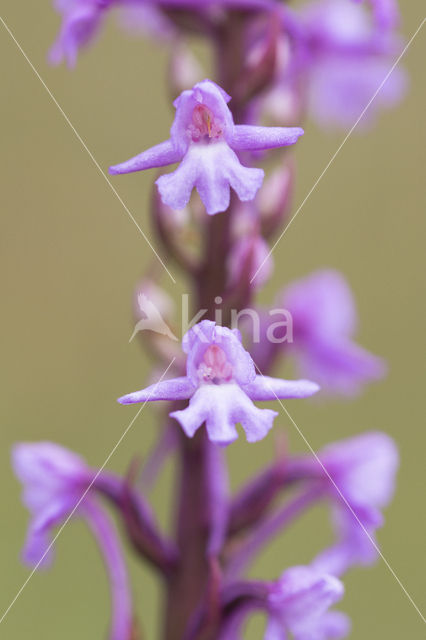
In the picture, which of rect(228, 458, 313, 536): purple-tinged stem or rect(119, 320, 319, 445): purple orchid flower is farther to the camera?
rect(228, 458, 313, 536): purple-tinged stem

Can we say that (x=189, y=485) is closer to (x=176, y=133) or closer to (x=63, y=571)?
(x=176, y=133)

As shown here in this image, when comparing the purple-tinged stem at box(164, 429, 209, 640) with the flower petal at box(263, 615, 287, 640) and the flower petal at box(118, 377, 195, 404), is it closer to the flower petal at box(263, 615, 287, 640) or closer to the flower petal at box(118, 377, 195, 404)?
the flower petal at box(263, 615, 287, 640)

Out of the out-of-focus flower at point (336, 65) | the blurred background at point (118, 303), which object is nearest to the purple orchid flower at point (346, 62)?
the out-of-focus flower at point (336, 65)

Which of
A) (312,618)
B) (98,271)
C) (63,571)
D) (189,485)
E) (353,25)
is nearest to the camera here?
(312,618)

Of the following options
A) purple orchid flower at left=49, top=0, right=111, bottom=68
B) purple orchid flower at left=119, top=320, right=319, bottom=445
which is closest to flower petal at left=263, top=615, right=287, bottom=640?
purple orchid flower at left=119, top=320, right=319, bottom=445

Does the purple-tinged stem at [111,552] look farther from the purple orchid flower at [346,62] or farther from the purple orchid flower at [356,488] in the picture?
the purple orchid flower at [346,62]

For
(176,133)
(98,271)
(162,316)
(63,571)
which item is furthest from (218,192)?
(98,271)
